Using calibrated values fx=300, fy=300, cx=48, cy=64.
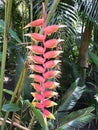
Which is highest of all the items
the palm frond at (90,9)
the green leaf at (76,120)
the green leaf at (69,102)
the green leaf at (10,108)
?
the palm frond at (90,9)

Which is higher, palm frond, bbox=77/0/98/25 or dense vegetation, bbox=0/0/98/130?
palm frond, bbox=77/0/98/25

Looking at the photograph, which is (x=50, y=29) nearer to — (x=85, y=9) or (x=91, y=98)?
(x=85, y=9)

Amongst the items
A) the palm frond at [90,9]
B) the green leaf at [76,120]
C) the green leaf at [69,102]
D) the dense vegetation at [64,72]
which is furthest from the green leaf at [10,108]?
the palm frond at [90,9]

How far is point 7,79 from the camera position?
352cm

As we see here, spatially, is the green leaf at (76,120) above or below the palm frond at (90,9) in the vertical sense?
below

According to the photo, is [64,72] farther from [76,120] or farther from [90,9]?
[76,120]

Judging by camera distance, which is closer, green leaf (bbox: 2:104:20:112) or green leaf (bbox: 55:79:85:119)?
green leaf (bbox: 2:104:20:112)

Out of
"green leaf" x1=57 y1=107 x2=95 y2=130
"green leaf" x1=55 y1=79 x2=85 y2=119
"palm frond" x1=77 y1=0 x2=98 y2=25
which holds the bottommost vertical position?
"green leaf" x1=57 y1=107 x2=95 y2=130

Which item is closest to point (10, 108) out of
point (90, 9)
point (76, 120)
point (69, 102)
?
point (76, 120)

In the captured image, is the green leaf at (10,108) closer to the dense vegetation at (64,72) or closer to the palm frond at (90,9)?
the dense vegetation at (64,72)

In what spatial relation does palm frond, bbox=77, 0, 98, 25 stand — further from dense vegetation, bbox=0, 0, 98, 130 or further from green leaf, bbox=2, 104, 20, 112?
green leaf, bbox=2, 104, 20, 112

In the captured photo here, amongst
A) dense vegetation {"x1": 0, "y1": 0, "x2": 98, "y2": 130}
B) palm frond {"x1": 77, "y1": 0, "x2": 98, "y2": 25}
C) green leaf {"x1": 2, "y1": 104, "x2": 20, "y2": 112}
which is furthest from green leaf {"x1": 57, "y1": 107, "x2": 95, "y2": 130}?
palm frond {"x1": 77, "y1": 0, "x2": 98, "y2": 25}

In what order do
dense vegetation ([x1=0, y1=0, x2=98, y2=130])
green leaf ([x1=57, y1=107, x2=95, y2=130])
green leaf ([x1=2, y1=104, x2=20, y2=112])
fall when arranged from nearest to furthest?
green leaf ([x1=2, y1=104, x2=20, y2=112])
dense vegetation ([x1=0, y1=0, x2=98, y2=130])
green leaf ([x1=57, y1=107, x2=95, y2=130])

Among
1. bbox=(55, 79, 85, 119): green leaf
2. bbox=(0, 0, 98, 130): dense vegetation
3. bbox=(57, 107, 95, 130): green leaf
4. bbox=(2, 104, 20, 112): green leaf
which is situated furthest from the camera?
bbox=(55, 79, 85, 119): green leaf
